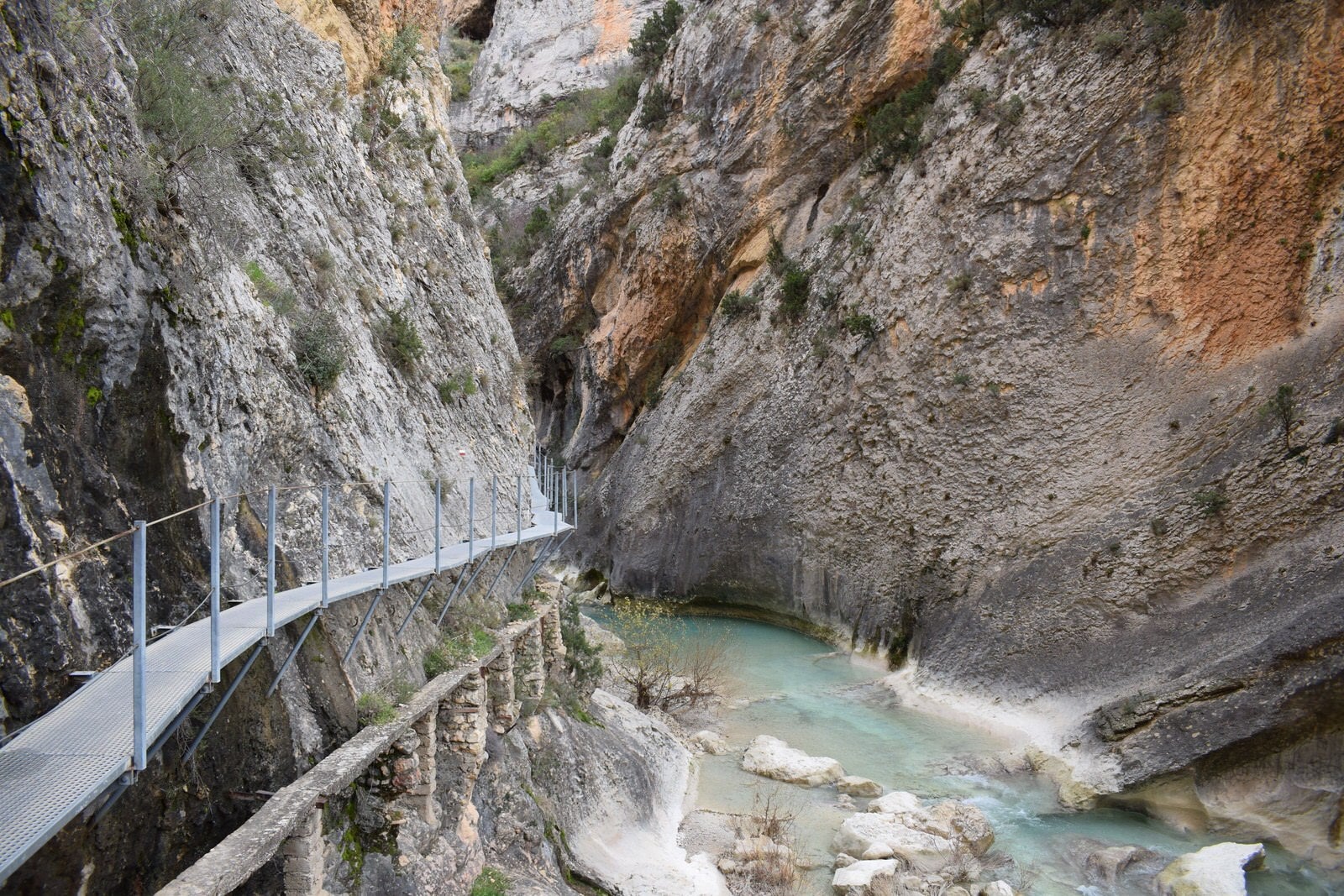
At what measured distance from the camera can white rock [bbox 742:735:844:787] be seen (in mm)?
15648

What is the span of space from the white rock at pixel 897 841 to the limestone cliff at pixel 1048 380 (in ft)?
12.9

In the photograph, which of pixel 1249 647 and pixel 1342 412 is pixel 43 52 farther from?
pixel 1342 412

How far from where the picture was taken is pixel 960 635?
20.1 metres

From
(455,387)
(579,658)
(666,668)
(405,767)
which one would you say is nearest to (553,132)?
(666,668)

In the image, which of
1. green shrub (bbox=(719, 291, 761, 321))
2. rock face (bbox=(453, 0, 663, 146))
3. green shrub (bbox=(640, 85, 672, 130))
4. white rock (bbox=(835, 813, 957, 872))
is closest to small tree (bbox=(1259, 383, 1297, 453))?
white rock (bbox=(835, 813, 957, 872))

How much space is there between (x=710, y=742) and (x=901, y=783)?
12.1ft

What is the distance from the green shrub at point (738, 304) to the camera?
99.3 ft

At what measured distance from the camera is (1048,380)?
67.3ft

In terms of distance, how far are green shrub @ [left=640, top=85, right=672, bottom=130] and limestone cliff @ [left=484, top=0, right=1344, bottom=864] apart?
13.8 ft

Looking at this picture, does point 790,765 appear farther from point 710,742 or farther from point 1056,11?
point 1056,11

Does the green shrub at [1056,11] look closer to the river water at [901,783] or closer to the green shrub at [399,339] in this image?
the river water at [901,783]

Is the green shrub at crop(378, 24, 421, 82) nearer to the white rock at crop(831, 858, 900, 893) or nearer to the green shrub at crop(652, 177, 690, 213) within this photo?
the white rock at crop(831, 858, 900, 893)

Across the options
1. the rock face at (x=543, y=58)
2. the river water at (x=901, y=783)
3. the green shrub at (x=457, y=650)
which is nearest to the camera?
the green shrub at (x=457, y=650)

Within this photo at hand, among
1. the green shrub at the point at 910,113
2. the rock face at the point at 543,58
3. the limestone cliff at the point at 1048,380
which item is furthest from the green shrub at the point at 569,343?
the rock face at the point at 543,58
